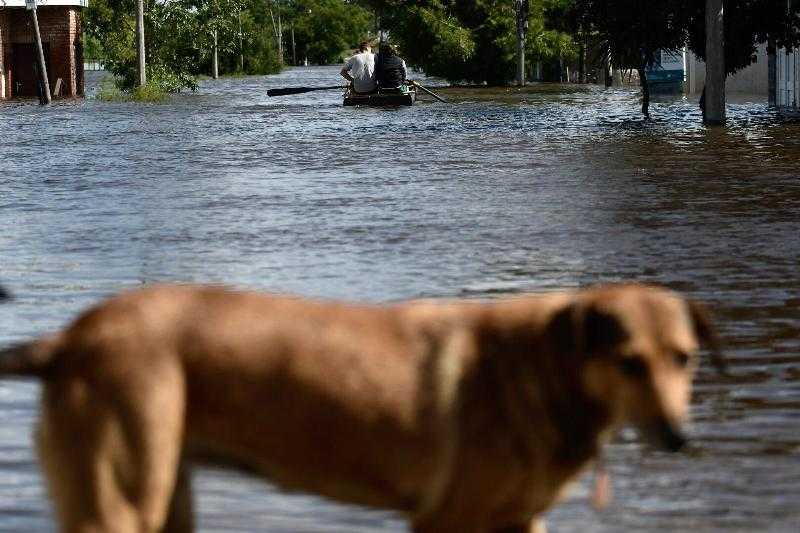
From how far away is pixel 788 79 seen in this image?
46156 millimetres

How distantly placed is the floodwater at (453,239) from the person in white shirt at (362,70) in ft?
34.4

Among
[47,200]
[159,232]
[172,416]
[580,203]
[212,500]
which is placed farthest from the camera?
[47,200]

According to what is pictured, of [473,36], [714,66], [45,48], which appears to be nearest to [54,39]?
[45,48]

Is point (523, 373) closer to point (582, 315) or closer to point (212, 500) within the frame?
point (582, 315)

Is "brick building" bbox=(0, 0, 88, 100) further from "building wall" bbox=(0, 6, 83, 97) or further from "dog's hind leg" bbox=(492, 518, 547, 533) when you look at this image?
"dog's hind leg" bbox=(492, 518, 547, 533)

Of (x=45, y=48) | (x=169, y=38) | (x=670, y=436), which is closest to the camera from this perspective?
(x=670, y=436)

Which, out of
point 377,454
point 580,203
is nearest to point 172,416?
point 377,454

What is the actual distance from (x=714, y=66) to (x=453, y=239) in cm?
2143

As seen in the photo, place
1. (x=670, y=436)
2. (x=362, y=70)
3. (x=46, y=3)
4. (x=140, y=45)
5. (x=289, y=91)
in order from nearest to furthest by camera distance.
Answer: (x=670, y=436), (x=362, y=70), (x=289, y=91), (x=140, y=45), (x=46, y=3)

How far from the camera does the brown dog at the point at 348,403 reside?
4273mm

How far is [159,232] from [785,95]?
34.0 m

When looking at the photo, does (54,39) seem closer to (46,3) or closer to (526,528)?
(46,3)

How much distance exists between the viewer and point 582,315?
14.1 feet

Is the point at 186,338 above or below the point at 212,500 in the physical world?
above
